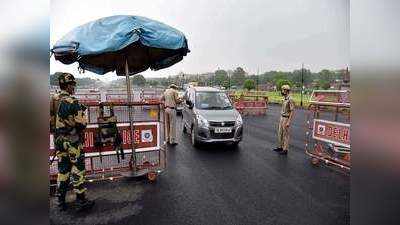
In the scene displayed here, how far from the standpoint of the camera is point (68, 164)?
453 cm

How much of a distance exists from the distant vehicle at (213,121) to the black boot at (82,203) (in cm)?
455

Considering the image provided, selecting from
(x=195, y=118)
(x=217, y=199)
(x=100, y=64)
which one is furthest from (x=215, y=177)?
(x=100, y=64)

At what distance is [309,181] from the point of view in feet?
19.4

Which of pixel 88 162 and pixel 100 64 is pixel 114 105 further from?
pixel 100 64

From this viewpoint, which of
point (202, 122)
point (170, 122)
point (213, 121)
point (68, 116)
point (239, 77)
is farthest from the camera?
point (239, 77)

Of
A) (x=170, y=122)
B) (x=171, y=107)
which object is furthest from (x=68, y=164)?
(x=171, y=107)

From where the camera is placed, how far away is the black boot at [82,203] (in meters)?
4.43

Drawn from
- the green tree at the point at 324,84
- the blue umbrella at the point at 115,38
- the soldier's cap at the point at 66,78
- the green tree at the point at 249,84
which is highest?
the green tree at the point at 249,84

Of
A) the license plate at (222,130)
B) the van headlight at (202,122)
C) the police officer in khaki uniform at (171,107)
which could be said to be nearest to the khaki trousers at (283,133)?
the license plate at (222,130)

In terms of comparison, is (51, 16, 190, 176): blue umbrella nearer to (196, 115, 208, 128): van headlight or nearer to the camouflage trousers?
the camouflage trousers

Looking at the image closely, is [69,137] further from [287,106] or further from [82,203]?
[287,106]

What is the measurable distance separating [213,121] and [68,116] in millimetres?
4815

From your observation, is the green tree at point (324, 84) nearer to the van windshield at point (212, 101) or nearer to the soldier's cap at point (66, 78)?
the van windshield at point (212, 101)
